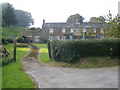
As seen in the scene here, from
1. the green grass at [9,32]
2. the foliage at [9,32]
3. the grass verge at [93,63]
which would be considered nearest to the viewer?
the grass verge at [93,63]

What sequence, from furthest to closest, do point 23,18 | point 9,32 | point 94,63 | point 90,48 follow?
point 23,18 < point 9,32 < point 90,48 < point 94,63

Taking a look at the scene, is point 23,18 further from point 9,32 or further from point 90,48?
point 90,48

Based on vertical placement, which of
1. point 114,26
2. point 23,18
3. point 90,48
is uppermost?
point 23,18

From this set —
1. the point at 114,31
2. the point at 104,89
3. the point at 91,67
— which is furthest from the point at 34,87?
the point at 114,31

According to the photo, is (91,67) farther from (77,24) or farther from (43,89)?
(77,24)

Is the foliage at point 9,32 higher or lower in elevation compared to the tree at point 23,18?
lower

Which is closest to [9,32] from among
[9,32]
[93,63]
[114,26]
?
[9,32]

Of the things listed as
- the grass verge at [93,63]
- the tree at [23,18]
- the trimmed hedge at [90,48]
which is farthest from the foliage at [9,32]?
the grass verge at [93,63]

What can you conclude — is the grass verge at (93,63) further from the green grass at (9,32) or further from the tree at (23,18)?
the tree at (23,18)

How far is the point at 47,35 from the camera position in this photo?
5425cm

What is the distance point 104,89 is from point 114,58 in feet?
25.3

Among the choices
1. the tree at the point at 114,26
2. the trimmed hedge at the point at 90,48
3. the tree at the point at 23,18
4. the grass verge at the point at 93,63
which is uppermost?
the tree at the point at 23,18

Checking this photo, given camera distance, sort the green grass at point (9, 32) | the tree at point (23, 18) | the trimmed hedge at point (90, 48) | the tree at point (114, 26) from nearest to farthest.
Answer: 1. the trimmed hedge at point (90, 48)
2. the tree at point (114, 26)
3. the green grass at point (9, 32)
4. the tree at point (23, 18)

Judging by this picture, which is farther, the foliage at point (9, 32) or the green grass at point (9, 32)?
the green grass at point (9, 32)
